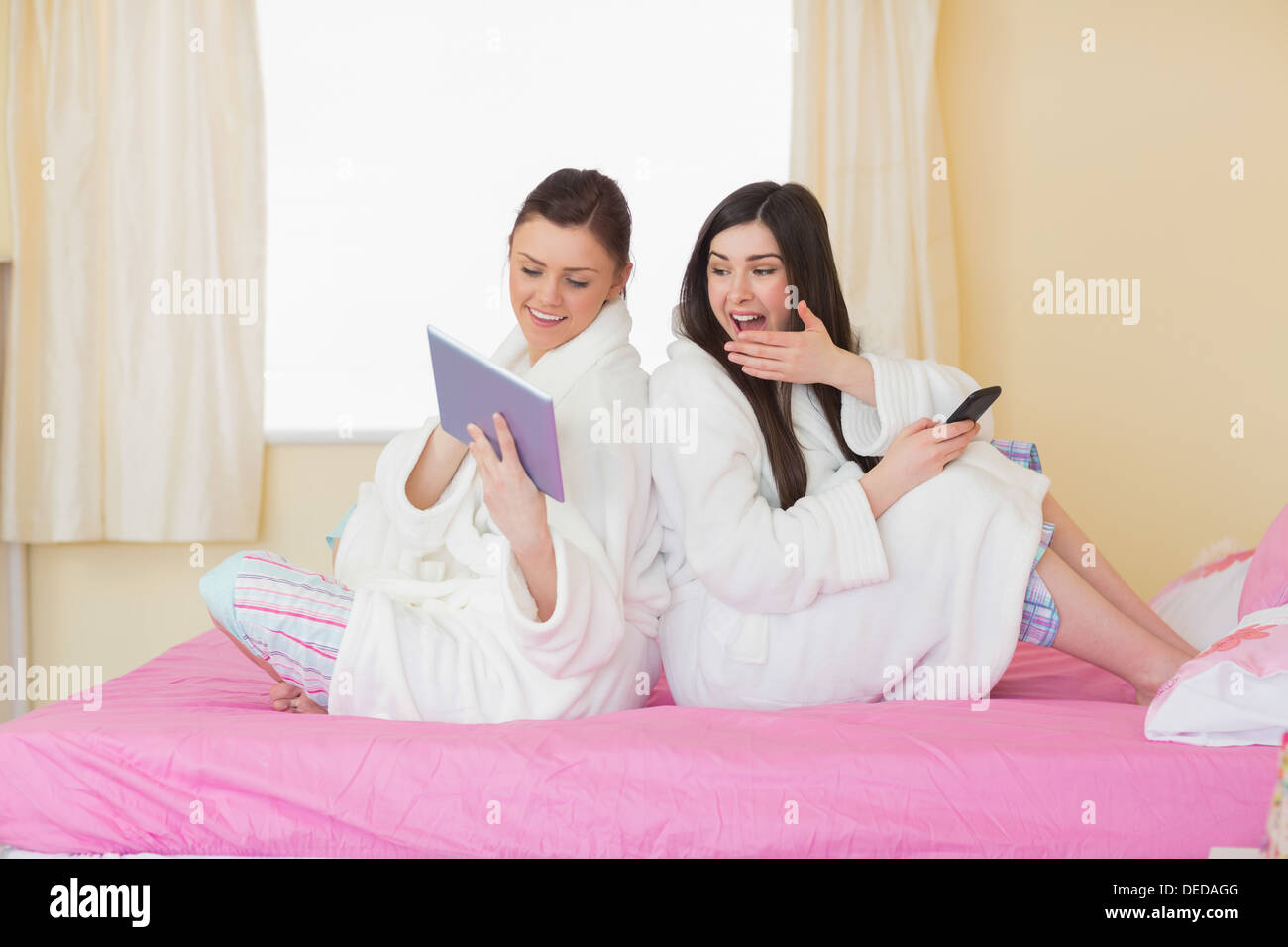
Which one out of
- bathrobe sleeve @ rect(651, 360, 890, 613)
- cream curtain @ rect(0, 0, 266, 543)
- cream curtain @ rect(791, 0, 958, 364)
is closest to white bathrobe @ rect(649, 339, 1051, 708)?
bathrobe sleeve @ rect(651, 360, 890, 613)

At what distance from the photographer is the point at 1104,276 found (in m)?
3.08

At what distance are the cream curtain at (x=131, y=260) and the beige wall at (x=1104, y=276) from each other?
198 millimetres

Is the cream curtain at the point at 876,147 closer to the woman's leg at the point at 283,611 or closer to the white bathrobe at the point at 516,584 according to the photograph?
the white bathrobe at the point at 516,584

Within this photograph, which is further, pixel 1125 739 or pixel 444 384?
pixel 444 384

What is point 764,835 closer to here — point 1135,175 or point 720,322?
point 720,322

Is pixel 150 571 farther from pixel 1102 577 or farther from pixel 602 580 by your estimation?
pixel 1102 577

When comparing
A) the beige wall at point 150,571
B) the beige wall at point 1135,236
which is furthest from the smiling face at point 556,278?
the beige wall at point 1135,236

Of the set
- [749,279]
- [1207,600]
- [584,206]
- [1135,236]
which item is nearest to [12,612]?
[584,206]

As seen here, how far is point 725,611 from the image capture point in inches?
62.5

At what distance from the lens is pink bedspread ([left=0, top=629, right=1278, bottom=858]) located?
1.24 m

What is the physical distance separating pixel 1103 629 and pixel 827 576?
40 cm

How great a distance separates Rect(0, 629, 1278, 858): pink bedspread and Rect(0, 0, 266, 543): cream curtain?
5.58 ft
